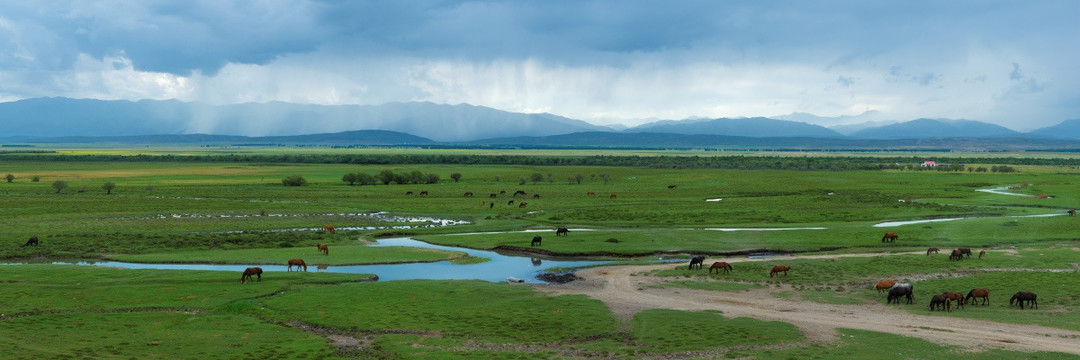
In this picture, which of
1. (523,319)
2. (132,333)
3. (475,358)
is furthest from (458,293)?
(132,333)

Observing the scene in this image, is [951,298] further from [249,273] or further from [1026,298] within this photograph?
[249,273]

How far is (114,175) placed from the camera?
405 feet

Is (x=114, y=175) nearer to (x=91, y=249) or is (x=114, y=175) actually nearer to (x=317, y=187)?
(x=317, y=187)

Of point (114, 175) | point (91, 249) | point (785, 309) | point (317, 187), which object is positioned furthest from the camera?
point (114, 175)

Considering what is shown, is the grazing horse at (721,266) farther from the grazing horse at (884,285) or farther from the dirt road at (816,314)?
the grazing horse at (884,285)

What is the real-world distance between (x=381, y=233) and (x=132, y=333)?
31.3 meters

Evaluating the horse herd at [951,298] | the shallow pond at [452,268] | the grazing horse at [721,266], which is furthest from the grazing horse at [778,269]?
the shallow pond at [452,268]

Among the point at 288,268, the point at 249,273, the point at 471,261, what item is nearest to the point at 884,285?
the point at 471,261

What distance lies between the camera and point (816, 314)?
26203 mm

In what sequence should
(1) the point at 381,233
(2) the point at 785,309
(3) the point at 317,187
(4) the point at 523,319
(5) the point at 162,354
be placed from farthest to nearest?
(3) the point at 317,187
(1) the point at 381,233
(2) the point at 785,309
(4) the point at 523,319
(5) the point at 162,354

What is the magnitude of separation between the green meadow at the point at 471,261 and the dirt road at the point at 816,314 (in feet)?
2.66

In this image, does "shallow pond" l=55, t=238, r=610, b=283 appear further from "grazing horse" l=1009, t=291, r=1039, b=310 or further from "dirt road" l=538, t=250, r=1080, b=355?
"grazing horse" l=1009, t=291, r=1039, b=310

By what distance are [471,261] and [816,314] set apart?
784 inches

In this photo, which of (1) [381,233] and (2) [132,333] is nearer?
(2) [132,333]
